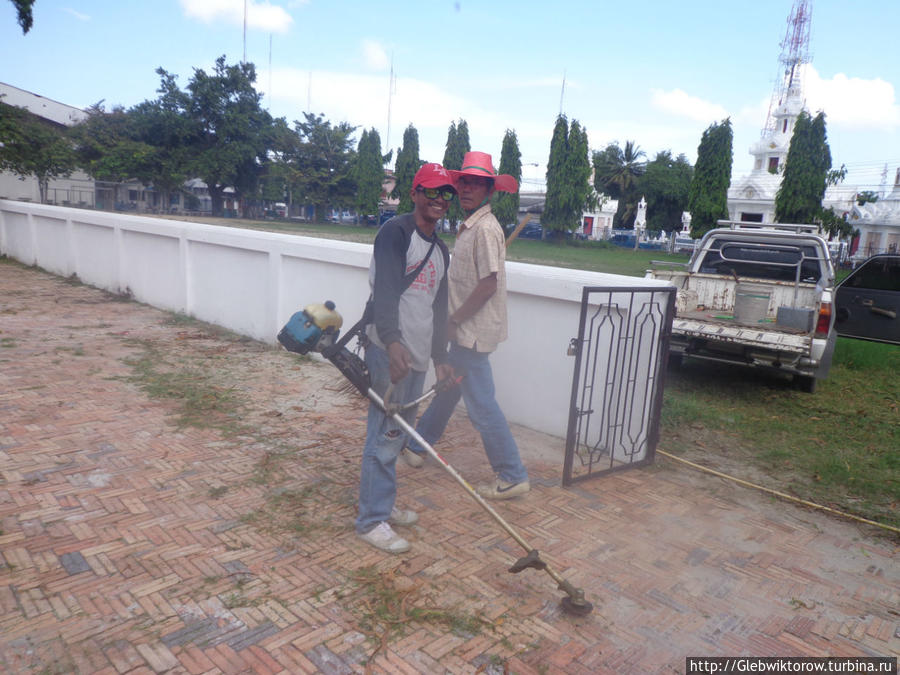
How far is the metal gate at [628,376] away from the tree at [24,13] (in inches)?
774

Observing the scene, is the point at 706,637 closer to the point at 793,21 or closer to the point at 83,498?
the point at 83,498

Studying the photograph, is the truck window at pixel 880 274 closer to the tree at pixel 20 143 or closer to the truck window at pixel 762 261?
the truck window at pixel 762 261

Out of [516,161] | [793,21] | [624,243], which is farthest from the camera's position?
[793,21]

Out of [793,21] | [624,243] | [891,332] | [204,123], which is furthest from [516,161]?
[891,332]

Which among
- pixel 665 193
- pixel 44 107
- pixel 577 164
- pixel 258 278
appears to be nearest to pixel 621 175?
pixel 665 193

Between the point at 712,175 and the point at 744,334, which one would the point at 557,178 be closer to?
the point at 712,175

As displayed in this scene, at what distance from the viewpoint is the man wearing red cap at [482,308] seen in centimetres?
359

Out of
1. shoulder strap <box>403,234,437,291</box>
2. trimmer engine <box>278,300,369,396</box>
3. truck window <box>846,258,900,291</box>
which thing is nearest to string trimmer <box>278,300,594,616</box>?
trimmer engine <box>278,300,369,396</box>

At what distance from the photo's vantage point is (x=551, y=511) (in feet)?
12.4

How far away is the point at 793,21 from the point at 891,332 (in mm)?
64577

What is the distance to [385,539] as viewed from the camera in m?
3.20

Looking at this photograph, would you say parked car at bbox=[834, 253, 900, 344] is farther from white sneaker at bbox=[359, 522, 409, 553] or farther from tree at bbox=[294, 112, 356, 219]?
tree at bbox=[294, 112, 356, 219]

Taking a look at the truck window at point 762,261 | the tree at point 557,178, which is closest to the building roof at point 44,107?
the tree at point 557,178

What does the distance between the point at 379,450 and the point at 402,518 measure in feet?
1.68
